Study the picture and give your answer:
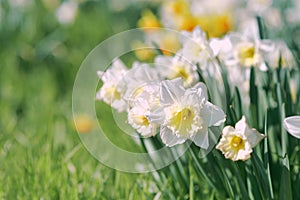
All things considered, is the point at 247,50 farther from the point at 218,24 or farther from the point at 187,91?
the point at 218,24

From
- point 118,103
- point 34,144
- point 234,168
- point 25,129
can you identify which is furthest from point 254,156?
point 25,129

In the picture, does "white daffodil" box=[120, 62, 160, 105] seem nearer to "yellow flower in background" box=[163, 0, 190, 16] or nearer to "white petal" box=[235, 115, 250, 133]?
"white petal" box=[235, 115, 250, 133]

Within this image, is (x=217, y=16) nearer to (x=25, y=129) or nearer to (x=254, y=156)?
(x=25, y=129)

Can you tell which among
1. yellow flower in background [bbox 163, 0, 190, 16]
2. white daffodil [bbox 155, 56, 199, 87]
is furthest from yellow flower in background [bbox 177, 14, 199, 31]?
white daffodil [bbox 155, 56, 199, 87]

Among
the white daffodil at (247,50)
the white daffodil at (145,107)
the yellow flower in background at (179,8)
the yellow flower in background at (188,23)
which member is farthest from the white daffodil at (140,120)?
the yellow flower in background at (179,8)

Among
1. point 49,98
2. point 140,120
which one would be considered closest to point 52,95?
point 49,98

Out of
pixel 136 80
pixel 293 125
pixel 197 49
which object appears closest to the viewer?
pixel 293 125

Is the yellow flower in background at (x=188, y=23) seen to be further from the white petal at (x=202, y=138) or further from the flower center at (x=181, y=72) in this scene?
the white petal at (x=202, y=138)
